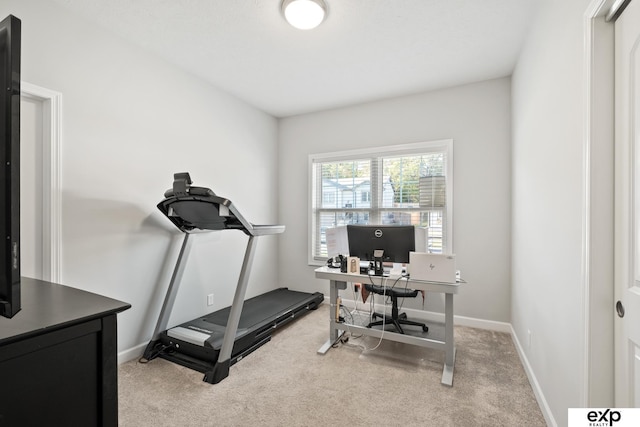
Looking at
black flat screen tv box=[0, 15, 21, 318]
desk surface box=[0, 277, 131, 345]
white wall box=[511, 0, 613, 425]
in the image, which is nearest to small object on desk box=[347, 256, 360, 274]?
white wall box=[511, 0, 613, 425]

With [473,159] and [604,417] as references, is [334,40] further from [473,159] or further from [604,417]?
[604,417]

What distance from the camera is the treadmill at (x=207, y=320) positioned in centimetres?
216

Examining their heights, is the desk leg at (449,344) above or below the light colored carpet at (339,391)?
above

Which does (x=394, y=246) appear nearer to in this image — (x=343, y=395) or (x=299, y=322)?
(x=343, y=395)

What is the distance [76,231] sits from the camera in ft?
7.07

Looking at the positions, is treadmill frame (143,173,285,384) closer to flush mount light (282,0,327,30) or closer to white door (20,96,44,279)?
white door (20,96,44,279)

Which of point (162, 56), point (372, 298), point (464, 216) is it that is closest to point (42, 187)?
point (162, 56)

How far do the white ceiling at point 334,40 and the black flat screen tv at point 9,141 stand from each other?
1640 millimetres

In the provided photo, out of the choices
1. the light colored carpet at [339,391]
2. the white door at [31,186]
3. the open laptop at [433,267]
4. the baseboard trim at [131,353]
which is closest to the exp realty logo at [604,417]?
the light colored carpet at [339,391]

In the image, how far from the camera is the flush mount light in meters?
1.99

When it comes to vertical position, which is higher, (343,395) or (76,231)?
(76,231)

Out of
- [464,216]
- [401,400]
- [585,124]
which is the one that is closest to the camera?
[585,124]

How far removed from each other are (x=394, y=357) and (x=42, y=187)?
3124 mm

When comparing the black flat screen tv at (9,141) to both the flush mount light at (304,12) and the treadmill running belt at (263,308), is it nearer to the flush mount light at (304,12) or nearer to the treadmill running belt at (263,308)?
the flush mount light at (304,12)
